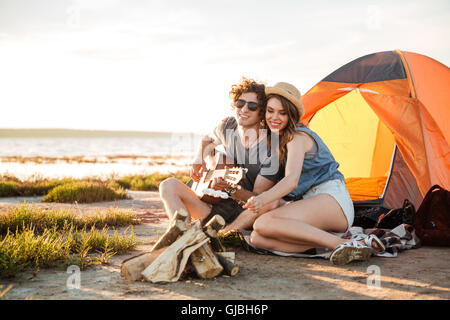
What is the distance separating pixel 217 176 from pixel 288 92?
1.02 meters

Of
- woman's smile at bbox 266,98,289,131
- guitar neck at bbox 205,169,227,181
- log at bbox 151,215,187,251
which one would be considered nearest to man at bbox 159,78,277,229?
guitar neck at bbox 205,169,227,181

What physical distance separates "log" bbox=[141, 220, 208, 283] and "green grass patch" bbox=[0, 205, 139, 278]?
2.22 ft

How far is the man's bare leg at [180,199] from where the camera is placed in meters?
3.69

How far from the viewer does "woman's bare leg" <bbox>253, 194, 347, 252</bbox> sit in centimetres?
343

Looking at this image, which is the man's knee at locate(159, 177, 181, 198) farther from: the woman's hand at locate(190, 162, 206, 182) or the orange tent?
the orange tent

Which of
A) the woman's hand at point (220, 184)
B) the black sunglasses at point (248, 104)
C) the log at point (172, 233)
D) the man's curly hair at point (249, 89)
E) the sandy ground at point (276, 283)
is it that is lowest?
the sandy ground at point (276, 283)

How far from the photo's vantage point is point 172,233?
294 centimetres

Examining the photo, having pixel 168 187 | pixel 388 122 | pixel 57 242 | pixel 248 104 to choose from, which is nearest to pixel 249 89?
pixel 248 104

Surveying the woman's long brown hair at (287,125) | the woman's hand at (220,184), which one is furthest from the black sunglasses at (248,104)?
the woman's hand at (220,184)

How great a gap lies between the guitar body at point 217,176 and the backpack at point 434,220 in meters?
2.03

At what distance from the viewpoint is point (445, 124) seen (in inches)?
191

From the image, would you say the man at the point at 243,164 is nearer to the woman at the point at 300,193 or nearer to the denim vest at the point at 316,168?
the woman at the point at 300,193

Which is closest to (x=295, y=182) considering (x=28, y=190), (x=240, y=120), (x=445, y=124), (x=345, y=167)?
(x=240, y=120)
